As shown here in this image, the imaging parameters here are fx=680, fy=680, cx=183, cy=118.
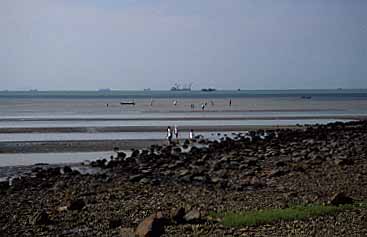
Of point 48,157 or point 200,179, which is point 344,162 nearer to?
point 200,179

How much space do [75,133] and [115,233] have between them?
32.7 metres

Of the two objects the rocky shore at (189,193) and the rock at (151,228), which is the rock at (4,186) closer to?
the rocky shore at (189,193)

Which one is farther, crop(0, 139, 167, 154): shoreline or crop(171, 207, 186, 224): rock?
crop(0, 139, 167, 154): shoreline

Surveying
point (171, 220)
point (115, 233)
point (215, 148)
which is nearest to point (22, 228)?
point (115, 233)

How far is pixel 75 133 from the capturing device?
4488 centimetres

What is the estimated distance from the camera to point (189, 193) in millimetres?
17453

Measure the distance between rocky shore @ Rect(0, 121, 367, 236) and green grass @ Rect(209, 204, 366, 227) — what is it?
199 millimetres

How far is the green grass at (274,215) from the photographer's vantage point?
41.2 ft

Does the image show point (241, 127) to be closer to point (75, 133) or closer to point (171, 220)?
point (75, 133)

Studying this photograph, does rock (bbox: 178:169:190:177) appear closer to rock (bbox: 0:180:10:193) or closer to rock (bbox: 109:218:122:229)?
rock (bbox: 0:180:10:193)

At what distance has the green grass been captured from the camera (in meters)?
12.6

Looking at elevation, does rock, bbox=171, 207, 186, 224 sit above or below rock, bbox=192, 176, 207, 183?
above

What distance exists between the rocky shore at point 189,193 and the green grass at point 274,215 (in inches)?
7.8

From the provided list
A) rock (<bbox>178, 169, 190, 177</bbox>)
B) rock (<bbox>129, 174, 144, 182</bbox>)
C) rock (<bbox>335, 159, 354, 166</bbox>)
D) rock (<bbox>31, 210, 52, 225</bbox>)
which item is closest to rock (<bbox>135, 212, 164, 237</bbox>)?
rock (<bbox>31, 210, 52, 225</bbox>)
